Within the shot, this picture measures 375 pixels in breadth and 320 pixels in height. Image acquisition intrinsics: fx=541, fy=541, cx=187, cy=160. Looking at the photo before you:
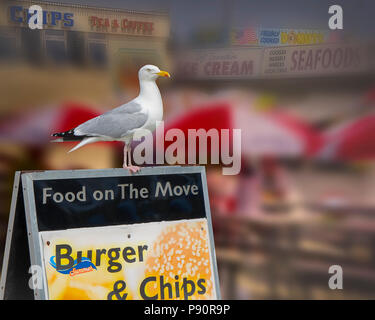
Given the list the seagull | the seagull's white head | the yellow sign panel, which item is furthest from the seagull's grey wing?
the yellow sign panel

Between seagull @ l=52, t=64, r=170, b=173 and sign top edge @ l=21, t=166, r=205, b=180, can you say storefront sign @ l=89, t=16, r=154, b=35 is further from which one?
sign top edge @ l=21, t=166, r=205, b=180

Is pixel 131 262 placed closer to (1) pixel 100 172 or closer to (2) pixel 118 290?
(2) pixel 118 290

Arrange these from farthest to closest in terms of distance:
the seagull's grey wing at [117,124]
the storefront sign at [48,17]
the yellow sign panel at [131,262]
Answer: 1. the storefront sign at [48,17]
2. the seagull's grey wing at [117,124]
3. the yellow sign panel at [131,262]

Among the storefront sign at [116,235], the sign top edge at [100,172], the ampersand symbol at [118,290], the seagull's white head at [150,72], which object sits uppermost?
the seagull's white head at [150,72]

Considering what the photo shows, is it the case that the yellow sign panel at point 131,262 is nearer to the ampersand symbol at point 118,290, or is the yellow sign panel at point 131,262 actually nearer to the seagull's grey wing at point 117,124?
the ampersand symbol at point 118,290

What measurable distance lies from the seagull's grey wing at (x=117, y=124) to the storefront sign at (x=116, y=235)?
0.79 feet

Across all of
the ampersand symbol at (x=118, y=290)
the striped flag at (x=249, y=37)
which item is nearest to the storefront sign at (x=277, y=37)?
the striped flag at (x=249, y=37)

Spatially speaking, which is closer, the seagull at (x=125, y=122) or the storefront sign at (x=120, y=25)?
the seagull at (x=125, y=122)

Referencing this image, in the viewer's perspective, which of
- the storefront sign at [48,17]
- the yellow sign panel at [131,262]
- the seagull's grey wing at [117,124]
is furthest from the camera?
the storefront sign at [48,17]

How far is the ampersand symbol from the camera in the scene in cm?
272

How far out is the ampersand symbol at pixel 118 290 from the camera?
8.93ft

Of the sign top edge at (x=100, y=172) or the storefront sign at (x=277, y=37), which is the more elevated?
the storefront sign at (x=277, y=37)
